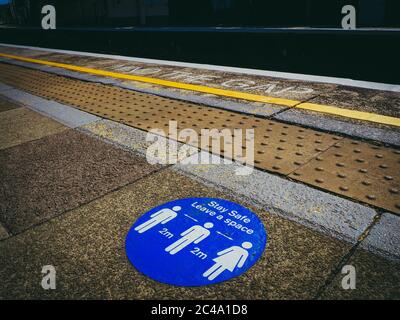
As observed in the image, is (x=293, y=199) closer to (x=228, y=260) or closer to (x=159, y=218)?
(x=228, y=260)

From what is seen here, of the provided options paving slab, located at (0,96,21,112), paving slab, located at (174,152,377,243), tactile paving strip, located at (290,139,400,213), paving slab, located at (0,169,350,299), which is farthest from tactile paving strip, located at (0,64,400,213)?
paving slab, located at (0,169,350,299)

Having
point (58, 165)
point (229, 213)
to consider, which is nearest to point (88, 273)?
point (229, 213)

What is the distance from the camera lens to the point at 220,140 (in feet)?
12.6

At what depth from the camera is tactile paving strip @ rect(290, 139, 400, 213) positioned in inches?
104

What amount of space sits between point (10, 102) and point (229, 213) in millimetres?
5565

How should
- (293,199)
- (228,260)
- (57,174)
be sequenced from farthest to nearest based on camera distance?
(57,174), (293,199), (228,260)

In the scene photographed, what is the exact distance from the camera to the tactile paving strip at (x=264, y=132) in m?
2.83

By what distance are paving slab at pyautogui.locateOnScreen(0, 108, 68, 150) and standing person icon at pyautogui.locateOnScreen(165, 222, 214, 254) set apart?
2945 millimetres

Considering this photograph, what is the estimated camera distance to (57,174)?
326cm

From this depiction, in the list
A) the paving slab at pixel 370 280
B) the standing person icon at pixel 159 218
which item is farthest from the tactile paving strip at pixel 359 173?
the standing person icon at pixel 159 218

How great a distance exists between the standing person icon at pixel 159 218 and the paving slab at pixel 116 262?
11 centimetres

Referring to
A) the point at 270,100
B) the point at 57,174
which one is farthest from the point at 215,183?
the point at 270,100

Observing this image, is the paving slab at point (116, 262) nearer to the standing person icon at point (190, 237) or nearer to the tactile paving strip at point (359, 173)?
the standing person icon at point (190, 237)

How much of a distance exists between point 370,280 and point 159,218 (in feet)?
4.78
